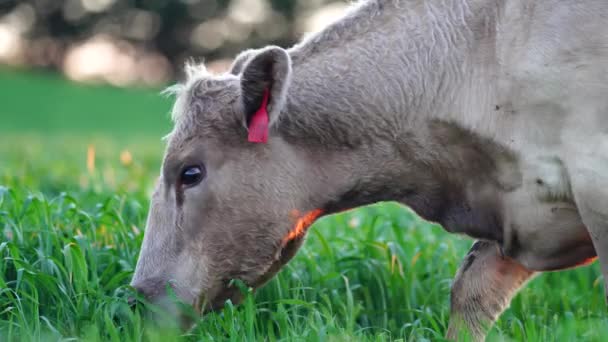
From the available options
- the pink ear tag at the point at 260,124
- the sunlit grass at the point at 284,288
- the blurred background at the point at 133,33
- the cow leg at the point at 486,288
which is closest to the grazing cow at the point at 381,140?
the pink ear tag at the point at 260,124

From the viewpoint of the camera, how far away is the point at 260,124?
13.7ft

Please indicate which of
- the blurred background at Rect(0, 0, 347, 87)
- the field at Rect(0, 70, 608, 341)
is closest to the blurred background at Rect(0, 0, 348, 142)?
the blurred background at Rect(0, 0, 347, 87)

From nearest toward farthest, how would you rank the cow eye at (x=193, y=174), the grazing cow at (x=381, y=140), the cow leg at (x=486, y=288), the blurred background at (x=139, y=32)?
the grazing cow at (x=381, y=140)
the cow eye at (x=193, y=174)
the cow leg at (x=486, y=288)
the blurred background at (x=139, y=32)

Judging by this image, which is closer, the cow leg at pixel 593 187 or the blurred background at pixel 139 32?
the cow leg at pixel 593 187

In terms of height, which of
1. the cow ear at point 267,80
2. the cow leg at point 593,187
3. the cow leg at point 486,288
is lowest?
the cow leg at point 486,288

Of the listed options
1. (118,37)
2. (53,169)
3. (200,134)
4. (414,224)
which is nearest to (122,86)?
(118,37)

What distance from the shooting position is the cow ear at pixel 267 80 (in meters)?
4.10

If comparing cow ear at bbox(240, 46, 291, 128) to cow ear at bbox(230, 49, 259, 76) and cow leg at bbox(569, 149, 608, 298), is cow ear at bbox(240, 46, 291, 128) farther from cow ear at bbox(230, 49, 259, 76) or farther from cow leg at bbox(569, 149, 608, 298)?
cow leg at bbox(569, 149, 608, 298)

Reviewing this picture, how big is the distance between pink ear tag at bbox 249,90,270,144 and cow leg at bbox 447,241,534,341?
1.45 meters

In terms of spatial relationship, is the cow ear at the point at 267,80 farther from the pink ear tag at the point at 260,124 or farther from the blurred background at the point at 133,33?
the blurred background at the point at 133,33

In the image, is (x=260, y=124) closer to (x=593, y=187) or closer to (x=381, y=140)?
(x=381, y=140)

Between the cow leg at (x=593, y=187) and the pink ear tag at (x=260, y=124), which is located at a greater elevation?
the pink ear tag at (x=260, y=124)

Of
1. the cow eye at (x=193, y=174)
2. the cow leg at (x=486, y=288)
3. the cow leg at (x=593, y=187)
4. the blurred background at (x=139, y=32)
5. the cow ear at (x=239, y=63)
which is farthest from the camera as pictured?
the blurred background at (x=139, y=32)

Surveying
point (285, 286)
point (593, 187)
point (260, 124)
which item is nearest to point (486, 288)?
point (285, 286)
